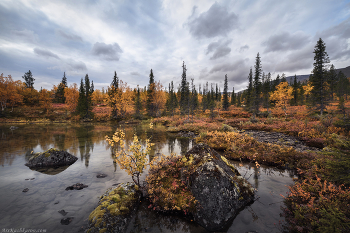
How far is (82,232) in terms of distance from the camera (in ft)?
13.9

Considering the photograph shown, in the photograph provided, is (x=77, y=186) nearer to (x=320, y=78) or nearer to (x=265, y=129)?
(x=265, y=129)

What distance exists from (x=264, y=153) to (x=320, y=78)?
113 ft

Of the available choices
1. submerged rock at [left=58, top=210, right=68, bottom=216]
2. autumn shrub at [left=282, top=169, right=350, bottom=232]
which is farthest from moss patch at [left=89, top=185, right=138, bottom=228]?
autumn shrub at [left=282, top=169, right=350, bottom=232]

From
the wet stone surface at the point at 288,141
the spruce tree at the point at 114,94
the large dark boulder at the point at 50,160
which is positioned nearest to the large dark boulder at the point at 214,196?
the wet stone surface at the point at 288,141

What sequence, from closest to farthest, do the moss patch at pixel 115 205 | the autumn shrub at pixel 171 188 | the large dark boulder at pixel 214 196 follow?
the moss patch at pixel 115 205
the large dark boulder at pixel 214 196
the autumn shrub at pixel 171 188

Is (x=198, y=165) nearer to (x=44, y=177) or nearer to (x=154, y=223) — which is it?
(x=154, y=223)

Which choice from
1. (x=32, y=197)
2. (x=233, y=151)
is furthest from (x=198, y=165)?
(x=32, y=197)

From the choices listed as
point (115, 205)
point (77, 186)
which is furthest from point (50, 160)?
point (115, 205)

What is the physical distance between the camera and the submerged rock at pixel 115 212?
3.98 m

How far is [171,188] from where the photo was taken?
5.44 metres

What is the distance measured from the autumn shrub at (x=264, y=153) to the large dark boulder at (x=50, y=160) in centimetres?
1253

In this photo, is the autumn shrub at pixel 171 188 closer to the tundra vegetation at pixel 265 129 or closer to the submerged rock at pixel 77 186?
the tundra vegetation at pixel 265 129

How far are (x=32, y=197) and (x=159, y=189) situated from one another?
591 centimetres

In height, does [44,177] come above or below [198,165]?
below
